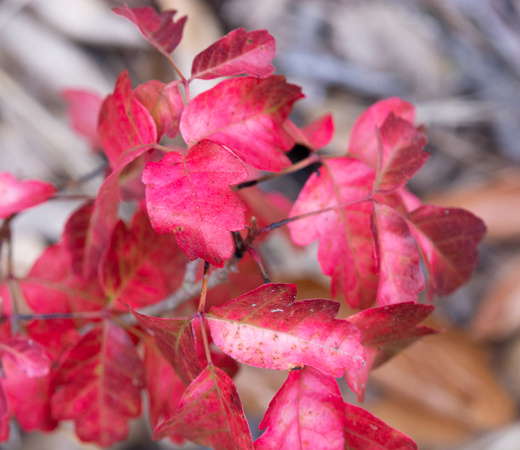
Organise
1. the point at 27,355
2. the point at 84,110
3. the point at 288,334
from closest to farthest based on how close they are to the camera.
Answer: the point at 288,334
the point at 27,355
the point at 84,110

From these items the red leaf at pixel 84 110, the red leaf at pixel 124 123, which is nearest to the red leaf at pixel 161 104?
the red leaf at pixel 124 123

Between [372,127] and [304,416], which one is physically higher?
[372,127]

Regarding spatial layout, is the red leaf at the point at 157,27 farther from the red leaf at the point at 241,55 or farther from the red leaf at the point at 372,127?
the red leaf at the point at 372,127

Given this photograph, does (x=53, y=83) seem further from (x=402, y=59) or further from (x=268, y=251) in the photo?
(x=402, y=59)

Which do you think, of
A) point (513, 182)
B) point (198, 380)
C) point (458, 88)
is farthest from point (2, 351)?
point (458, 88)

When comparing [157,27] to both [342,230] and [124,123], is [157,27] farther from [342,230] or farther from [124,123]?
[342,230]

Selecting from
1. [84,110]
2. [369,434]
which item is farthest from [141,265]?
[84,110]

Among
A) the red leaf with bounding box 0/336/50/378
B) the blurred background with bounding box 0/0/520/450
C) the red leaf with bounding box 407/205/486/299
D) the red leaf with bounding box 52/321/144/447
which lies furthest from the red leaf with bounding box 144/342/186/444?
the blurred background with bounding box 0/0/520/450
